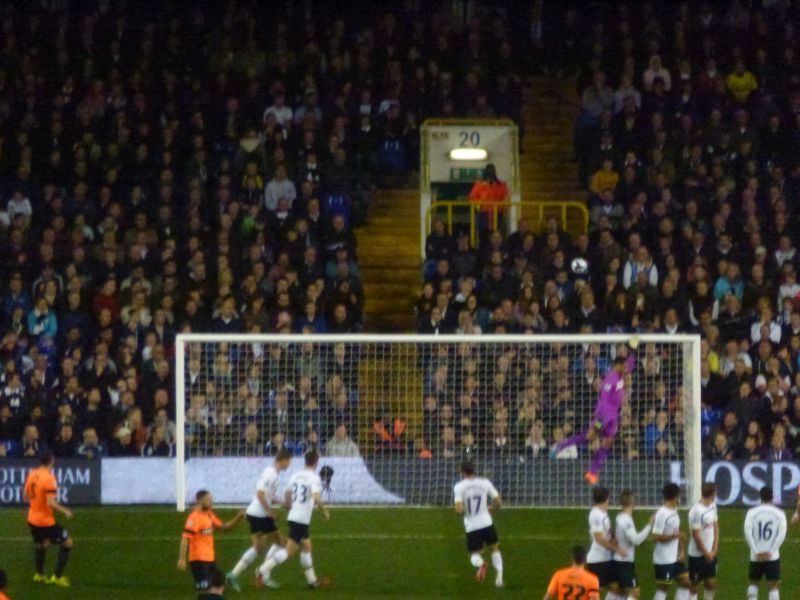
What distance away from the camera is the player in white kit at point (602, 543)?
15.4m

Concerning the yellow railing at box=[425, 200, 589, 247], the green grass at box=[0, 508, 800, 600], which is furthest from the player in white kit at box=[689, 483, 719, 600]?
the yellow railing at box=[425, 200, 589, 247]

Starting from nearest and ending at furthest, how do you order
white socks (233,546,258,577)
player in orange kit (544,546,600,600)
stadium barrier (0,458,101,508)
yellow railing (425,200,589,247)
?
player in orange kit (544,546,600,600) < white socks (233,546,258,577) < stadium barrier (0,458,101,508) < yellow railing (425,200,589,247)

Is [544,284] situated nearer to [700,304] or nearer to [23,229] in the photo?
[700,304]

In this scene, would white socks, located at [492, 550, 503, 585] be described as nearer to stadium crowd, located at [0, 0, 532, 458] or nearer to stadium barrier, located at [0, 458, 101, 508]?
stadium crowd, located at [0, 0, 532, 458]

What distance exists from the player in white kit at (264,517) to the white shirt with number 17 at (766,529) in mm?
4723

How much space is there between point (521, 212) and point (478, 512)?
12027 millimetres

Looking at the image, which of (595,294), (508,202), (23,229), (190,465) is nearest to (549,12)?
(508,202)

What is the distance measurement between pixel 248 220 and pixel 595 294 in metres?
5.52

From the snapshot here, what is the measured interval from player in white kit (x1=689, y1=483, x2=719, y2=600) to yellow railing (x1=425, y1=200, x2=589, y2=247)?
11.7 m

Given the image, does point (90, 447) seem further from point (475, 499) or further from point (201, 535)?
point (475, 499)

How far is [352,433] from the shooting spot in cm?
2255

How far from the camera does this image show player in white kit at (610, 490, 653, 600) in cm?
1544

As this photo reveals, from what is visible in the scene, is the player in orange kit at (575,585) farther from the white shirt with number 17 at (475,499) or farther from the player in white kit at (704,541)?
the white shirt with number 17 at (475,499)

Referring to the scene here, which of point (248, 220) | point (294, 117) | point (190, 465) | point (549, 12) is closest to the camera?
point (190, 465)
